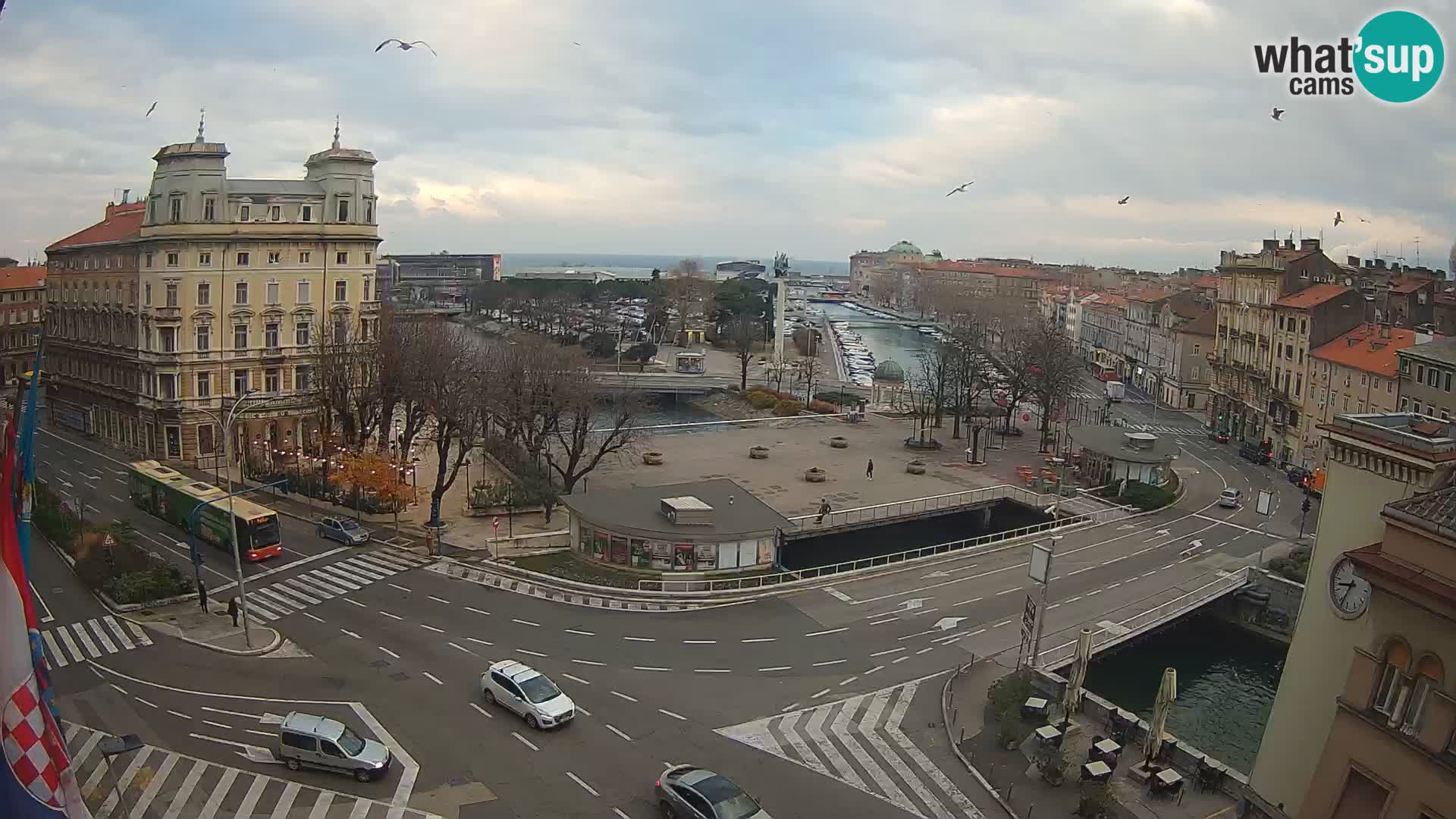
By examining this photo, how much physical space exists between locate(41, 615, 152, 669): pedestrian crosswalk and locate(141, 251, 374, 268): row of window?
27.9 metres

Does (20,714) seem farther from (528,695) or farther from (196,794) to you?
(528,695)

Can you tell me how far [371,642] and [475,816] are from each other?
10.8 metres

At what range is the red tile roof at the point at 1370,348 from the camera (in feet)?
175

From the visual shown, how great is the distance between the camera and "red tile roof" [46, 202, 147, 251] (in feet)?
189

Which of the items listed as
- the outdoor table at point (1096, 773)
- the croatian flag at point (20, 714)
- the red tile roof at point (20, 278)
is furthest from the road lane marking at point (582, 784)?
the red tile roof at point (20, 278)

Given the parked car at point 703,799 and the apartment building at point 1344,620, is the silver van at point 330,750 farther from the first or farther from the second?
the apartment building at point 1344,620

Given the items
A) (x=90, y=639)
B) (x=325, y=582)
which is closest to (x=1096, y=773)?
(x=325, y=582)

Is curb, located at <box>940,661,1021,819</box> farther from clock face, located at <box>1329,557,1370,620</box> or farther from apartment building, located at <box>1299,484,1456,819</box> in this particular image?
clock face, located at <box>1329,557,1370,620</box>

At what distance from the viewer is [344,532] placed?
1560 inches

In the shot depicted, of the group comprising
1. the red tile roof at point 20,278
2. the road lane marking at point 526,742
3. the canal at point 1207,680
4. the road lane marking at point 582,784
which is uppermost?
the red tile roof at point 20,278

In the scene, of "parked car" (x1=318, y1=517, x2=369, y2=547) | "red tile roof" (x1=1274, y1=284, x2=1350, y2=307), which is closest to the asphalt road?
"parked car" (x1=318, y1=517, x2=369, y2=547)

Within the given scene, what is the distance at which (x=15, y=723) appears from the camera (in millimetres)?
8414

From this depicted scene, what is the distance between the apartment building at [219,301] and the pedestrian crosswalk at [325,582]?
54.0 ft

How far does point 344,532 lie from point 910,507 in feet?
81.7
